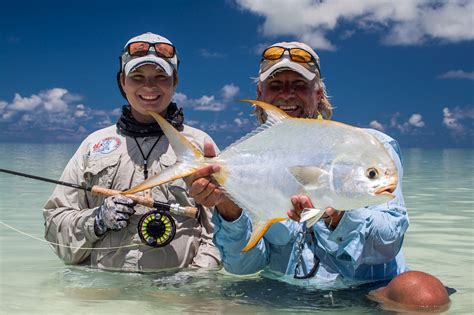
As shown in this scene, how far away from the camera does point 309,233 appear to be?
3.34 meters

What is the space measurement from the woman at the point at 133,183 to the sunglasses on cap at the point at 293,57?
869mm

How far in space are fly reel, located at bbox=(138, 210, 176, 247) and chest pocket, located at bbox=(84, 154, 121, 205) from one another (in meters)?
0.40

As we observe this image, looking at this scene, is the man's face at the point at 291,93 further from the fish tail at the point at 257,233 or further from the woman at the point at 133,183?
the fish tail at the point at 257,233

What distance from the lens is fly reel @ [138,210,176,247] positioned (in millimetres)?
3934

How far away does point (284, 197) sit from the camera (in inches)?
89.0

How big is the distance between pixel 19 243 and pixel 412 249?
13.7 ft

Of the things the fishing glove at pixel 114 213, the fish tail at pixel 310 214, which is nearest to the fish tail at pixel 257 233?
the fish tail at pixel 310 214

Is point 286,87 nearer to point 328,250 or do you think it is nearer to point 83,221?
point 328,250

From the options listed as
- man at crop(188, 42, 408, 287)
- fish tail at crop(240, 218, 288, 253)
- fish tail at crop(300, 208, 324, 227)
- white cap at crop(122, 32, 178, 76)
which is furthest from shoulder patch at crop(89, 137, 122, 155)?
fish tail at crop(300, 208, 324, 227)

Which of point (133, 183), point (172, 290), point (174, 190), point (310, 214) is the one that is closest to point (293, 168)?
point (310, 214)

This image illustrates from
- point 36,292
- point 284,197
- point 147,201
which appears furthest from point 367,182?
point 36,292

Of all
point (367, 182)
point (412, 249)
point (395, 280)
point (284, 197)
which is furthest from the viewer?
point (412, 249)

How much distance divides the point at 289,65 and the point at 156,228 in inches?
58.1

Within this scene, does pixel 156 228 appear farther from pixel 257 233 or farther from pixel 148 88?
pixel 257 233
